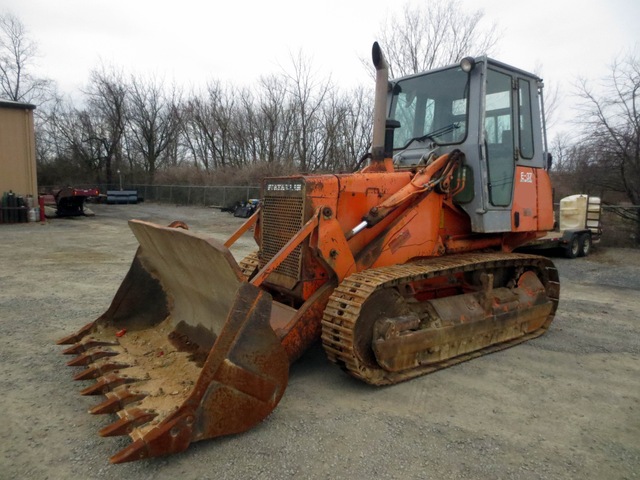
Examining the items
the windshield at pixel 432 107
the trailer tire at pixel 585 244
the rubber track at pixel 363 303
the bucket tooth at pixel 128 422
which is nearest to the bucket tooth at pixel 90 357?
the bucket tooth at pixel 128 422

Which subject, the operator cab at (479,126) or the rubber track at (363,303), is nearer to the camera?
the rubber track at (363,303)

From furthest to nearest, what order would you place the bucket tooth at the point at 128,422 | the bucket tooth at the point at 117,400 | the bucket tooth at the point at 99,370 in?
the bucket tooth at the point at 99,370, the bucket tooth at the point at 117,400, the bucket tooth at the point at 128,422

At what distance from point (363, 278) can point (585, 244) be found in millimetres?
10651

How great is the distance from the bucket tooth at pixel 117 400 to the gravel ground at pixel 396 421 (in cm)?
22

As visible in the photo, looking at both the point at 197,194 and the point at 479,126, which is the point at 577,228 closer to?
the point at 479,126

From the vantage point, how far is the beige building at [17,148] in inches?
723

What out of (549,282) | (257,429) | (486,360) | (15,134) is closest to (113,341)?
(257,429)

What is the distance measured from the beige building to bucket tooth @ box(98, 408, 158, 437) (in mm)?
19001

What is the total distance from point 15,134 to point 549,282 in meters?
19.8

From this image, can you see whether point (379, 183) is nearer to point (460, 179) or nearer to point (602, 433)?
point (460, 179)

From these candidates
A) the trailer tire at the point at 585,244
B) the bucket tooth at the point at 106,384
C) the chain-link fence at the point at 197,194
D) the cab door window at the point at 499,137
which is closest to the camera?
the bucket tooth at the point at 106,384

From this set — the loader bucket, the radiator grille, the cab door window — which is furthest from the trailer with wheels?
the loader bucket

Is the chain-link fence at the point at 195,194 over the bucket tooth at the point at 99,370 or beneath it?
over

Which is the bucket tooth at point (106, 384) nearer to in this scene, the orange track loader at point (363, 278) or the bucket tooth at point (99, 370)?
the orange track loader at point (363, 278)
